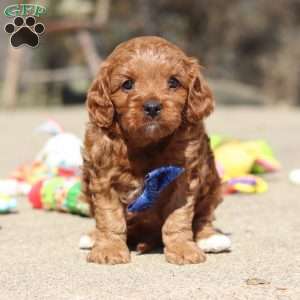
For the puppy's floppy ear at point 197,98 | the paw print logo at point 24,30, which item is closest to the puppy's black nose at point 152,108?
the puppy's floppy ear at point 197,98

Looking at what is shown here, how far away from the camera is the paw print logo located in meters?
4.76

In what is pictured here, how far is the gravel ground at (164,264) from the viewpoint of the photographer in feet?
12.0

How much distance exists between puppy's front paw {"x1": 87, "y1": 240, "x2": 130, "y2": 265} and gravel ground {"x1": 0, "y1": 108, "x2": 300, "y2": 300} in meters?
0.06

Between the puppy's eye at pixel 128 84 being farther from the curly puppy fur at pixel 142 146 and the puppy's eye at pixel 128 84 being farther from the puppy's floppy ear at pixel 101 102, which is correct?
the puppy's floppy ear at pixel 101 102

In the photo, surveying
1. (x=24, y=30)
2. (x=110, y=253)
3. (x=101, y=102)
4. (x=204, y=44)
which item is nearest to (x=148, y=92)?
(x=101, y=102)

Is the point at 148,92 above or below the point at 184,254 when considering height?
above

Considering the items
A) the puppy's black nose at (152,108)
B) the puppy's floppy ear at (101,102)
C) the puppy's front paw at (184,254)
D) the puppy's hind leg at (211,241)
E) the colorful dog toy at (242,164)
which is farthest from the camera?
the colorful dog toy at (242,164)

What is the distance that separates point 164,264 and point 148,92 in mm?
918

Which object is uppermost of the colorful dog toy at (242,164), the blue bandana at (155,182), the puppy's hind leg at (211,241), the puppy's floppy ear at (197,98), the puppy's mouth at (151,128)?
the puppy's floppy ear at (197,98)

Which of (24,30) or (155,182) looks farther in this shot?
(24,30)

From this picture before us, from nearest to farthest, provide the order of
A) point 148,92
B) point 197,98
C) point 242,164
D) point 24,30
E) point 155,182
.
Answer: point 148,92 → point 155,182 → point 197,98 → point 24,30 → point 242,164

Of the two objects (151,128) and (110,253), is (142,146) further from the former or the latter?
(110,253)

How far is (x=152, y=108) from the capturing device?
4051mm

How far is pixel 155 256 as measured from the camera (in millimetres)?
4406
